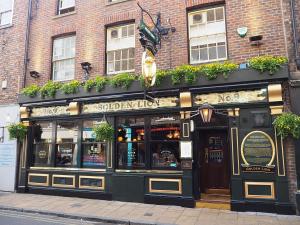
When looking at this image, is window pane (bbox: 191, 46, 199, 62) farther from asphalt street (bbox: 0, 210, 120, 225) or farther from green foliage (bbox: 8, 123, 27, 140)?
green foliage (bbox: 8, 123, 27, 140)

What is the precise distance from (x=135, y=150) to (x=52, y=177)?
373 cm

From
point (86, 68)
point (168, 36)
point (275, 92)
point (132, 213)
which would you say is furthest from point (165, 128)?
point (86, 68)

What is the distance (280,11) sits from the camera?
866cm

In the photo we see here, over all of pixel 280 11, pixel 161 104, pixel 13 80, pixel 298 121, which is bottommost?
pixel 298 121

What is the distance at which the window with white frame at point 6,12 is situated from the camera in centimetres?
1359

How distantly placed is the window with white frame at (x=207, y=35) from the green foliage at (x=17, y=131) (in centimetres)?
742

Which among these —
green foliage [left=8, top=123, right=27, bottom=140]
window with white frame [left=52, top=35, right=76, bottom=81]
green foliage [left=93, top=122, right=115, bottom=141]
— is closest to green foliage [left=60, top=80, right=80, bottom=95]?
window with white frame [left=52, top=35, right=76, bottom=81]

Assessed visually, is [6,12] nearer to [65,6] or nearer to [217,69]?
[65,6]

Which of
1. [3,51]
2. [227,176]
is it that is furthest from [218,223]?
[3,51]

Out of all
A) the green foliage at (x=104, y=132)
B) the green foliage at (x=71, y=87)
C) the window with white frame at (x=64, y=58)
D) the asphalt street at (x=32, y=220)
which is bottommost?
the asphalt street at (x=32, y=220)

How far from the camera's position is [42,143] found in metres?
11.9

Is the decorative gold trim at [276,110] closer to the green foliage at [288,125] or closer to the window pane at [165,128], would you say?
the green foliage at [288,125]

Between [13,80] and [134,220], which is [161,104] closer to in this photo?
[134,220]

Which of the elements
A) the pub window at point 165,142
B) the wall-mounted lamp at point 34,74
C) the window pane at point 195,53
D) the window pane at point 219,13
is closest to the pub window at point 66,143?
the wall-mounted lamp at point 34,74
